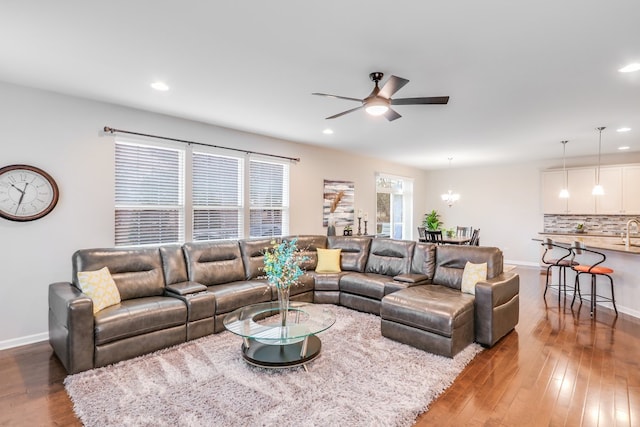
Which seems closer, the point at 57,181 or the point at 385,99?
the point at 385,99

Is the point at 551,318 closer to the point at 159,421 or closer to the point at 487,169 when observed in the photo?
the point at 159,421

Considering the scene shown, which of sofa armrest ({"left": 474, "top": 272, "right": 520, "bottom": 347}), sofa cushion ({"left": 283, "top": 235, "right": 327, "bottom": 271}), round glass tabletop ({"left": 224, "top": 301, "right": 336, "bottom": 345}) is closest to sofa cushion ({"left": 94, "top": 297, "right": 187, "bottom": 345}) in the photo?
round glass tabletop ({"left": 224, "top": 301, "right": 336, "bottom": 345})

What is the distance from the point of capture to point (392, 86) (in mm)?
2738

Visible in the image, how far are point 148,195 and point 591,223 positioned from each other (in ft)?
29.9

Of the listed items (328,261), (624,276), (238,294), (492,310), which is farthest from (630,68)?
(238,294)

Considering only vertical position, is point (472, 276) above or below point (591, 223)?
below

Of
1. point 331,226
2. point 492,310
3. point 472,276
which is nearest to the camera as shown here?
point 492,310

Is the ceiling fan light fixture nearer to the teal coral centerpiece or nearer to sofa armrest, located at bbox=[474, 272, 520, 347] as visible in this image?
the teal coral centerpiece

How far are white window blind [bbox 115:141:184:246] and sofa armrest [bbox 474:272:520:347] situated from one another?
3.97 m

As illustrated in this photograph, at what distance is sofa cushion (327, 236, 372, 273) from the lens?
5188mm

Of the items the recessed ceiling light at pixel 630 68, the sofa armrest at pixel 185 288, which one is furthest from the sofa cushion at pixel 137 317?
the recessed ceiling light at pixel 630 68

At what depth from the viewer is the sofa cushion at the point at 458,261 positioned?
393 centimetres

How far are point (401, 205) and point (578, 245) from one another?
5076 millimetres

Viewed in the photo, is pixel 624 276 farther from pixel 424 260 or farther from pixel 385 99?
pixel 385 99
